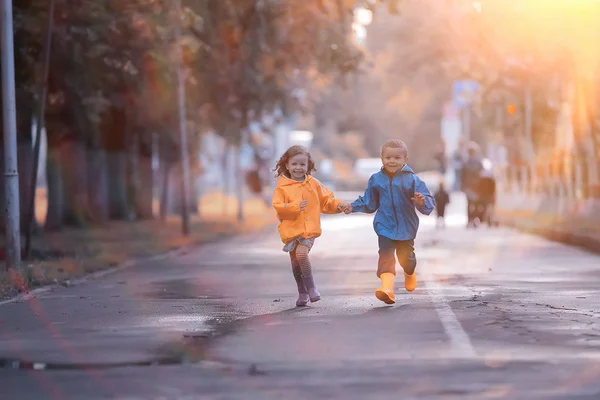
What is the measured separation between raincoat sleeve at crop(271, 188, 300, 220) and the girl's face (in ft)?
0.80

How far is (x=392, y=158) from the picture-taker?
16219 mm

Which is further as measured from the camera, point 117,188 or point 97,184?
point 117,188

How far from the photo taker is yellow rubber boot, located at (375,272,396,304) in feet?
53.5

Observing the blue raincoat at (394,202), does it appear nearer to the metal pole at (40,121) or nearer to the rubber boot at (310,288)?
the rubber boot at (310,288)

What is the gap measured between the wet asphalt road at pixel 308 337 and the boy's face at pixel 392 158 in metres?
1.40

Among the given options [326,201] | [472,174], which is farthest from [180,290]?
[472,174]

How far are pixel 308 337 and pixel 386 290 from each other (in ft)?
10.4

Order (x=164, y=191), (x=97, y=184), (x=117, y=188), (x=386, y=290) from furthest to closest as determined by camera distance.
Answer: (x=164, y=191) → (x=117, y=188) → (x=97, y=184) → (x=386, y=290)

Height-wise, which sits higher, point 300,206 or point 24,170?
point 24,170

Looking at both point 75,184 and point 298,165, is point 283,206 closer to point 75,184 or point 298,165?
point 298,165

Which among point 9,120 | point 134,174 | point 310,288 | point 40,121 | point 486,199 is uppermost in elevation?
point 40,121

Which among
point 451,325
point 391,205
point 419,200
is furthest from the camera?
point 391,205

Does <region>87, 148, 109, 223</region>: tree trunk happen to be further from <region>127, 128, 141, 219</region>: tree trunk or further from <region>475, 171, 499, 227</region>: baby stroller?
<region>475, 171, 499, 227</region>: baby stroller

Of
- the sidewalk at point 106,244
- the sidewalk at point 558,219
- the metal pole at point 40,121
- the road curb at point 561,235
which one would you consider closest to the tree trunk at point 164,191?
the sidewalk at point 106,244
